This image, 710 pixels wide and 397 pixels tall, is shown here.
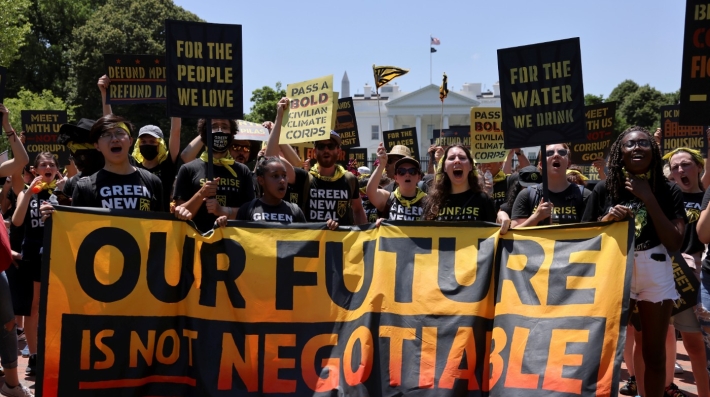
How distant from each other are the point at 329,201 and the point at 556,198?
200 centimetres

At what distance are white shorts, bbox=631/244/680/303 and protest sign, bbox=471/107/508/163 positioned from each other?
5790mm

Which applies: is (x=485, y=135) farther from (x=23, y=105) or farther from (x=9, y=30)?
(x=23, y=105)

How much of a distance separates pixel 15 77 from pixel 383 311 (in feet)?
150

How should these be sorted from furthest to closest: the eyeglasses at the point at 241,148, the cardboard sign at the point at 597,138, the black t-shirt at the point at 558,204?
the cardboard sign at the point at 597,138
the eyeglasses at the point at 241,148
the black t-shirt at the point at 558,204

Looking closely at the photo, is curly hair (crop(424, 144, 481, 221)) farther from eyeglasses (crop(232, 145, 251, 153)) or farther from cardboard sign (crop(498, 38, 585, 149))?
eyeglasses (crop(232, 145, 251, 153))

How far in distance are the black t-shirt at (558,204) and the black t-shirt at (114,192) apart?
286 centimetres

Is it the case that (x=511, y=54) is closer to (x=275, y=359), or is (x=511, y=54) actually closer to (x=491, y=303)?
(x=491, y=303)

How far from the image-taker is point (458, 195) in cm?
578

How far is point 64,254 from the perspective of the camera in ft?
16.2

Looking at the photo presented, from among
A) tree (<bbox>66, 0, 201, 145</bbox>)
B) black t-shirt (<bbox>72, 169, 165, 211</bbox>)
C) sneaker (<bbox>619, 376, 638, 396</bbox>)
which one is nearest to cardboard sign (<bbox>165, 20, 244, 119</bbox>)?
black t-shirt (<bbox>72, 169, 165, 211</bbox>)

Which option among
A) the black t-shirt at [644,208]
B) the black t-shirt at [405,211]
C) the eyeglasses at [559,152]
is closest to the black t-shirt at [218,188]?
the black t-shirt at [405,211]

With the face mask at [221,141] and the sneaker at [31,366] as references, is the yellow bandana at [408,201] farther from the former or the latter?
the sneaker at [31,366]

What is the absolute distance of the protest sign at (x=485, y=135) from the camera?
428 inches

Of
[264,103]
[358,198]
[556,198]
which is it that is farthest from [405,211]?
[264,103]
